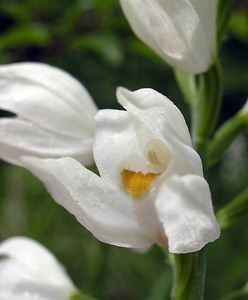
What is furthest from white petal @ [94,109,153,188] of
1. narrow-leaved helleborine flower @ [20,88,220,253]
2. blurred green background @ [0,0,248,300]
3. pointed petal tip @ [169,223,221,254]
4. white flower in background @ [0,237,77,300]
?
blurred green background @ [0,0,248,300]

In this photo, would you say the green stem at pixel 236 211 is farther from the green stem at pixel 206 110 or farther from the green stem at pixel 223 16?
the green stem at pixel 223 16

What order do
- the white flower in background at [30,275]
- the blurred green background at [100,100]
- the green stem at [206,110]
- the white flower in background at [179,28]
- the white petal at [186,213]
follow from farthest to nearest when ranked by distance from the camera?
the blurred green background at [100,100] < the white flower in background at [30,275] < the green stem at [206,110] < the white flower in background at [179,28] < the white petal at [186,213]

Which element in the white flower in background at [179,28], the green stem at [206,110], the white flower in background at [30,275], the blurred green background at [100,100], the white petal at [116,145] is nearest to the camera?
the white petal at [116,145]

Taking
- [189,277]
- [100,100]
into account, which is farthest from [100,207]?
[100,100]

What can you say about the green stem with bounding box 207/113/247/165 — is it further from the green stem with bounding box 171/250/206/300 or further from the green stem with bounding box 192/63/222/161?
the green stem with bounding box 171/250/206/300

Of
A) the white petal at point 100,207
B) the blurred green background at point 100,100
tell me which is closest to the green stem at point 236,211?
the white petal at point 100,207

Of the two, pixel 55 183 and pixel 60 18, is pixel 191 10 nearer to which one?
pixel 55 183
